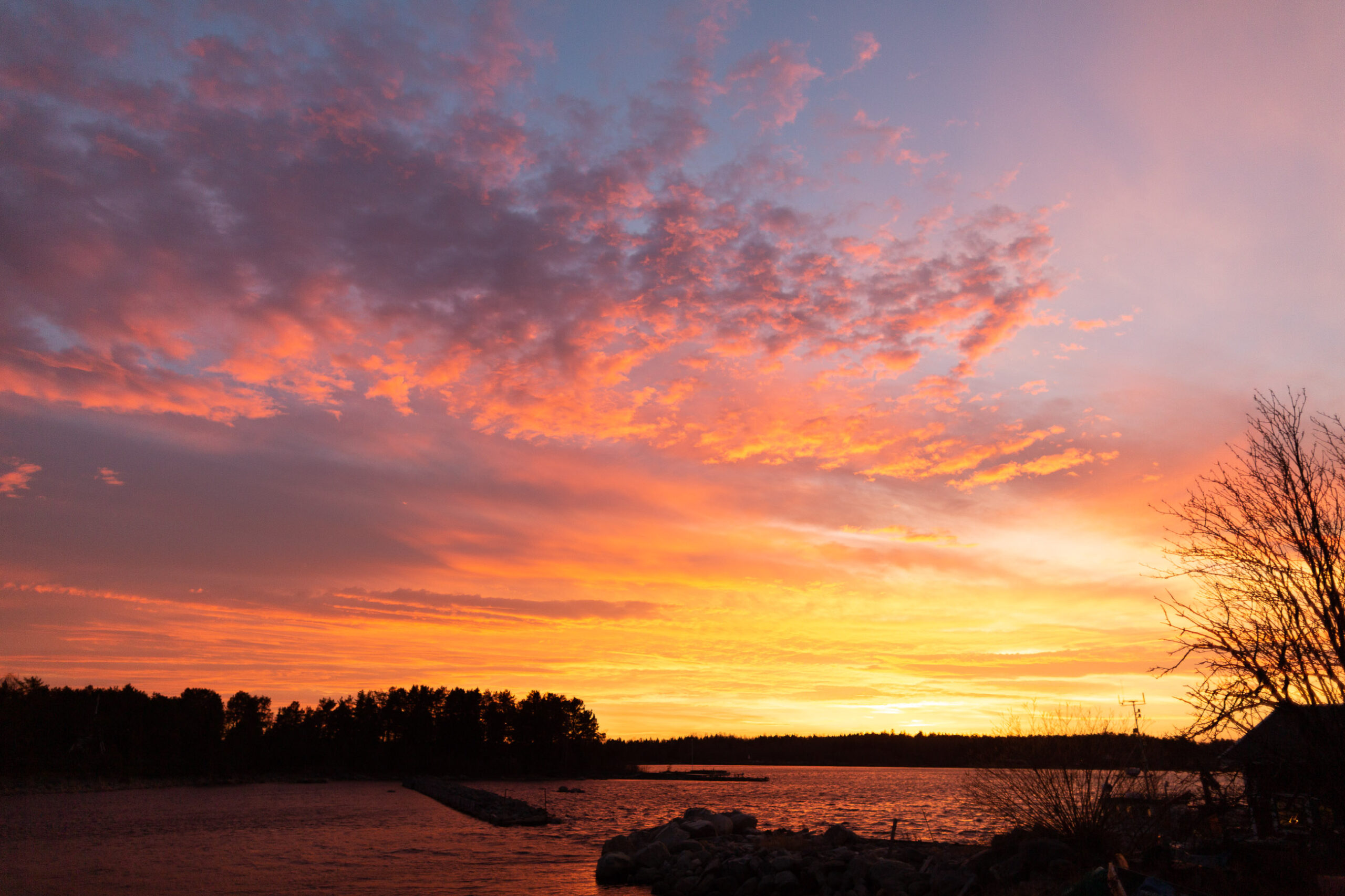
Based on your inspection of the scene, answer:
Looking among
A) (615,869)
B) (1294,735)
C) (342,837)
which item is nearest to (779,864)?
(615,869)

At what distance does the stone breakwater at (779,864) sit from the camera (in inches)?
1040

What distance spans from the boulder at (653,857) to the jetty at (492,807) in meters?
40.7

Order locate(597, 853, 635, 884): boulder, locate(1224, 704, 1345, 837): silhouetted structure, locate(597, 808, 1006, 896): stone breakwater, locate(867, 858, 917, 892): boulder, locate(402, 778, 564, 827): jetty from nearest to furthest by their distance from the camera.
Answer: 1. locate(1224, 704, 1345, 837): silhouetted structure
2. locate(867, 858, 917, 892): boulder
3. locate(597, 808, 1006, 896): stone breakwater
4. locate(597, 853, 635, 884): boulder
5. locate(402, 778, 564, 827): jetty

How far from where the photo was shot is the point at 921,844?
3331 centimetres

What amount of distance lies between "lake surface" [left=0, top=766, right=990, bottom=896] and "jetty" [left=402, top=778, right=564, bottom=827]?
2.00m

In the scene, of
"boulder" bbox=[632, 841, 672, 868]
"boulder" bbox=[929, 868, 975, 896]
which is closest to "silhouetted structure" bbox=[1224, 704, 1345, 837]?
"boulder" bbox=[929, 868, 975, 896]

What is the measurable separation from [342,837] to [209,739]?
428 ft

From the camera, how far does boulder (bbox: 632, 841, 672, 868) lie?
36.7 m

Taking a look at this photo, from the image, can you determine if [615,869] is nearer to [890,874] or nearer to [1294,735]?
[890,874]

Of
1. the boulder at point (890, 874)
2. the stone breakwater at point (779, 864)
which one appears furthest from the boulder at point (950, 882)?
the boulder at point (890, 874)

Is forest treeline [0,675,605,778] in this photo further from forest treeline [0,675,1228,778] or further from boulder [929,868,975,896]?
boulder [929,868,975,896]

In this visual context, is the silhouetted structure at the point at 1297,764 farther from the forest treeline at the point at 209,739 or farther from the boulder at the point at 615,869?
the forest treeline at the point at 209,739

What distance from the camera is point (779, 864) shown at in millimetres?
31125

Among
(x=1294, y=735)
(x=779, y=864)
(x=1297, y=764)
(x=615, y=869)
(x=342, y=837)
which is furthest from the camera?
(x=342, y=837)
